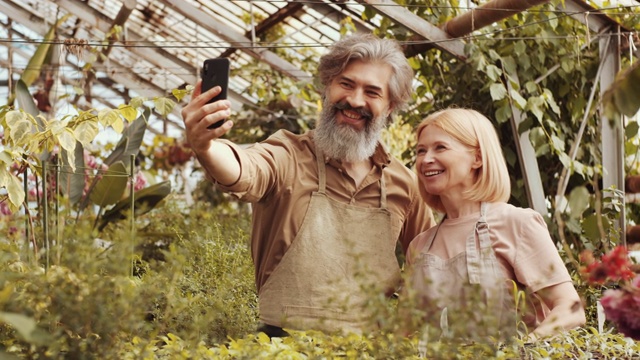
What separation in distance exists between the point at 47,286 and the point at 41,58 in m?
5.72

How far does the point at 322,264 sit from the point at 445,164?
0.44m

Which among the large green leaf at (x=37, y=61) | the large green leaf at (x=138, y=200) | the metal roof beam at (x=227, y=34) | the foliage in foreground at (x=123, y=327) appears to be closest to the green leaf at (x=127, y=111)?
the foliage in foreground at (x=123, y=327)

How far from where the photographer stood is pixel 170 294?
1414mm

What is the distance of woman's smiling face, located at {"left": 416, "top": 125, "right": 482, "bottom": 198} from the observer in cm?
217

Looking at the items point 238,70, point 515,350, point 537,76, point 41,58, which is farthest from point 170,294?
point 238,70

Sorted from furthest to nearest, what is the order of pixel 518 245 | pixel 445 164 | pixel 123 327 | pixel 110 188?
pixel 110 188 → pixel 445 164 → pixel 518 245 → pixel 123 327

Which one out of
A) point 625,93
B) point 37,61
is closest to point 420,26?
point 625,93

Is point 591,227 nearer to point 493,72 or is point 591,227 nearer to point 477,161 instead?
point 493,72

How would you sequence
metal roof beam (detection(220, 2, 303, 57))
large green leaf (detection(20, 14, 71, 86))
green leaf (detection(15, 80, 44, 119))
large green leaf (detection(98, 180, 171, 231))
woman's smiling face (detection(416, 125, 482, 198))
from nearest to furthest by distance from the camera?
woman's smiling face (detection(416, 125, 482, 198)) → green leaf (detection(15, 80, 44, 119)) → large green leaf (detection(98, 180, 171, 231)) → large green leaf (detection(20, 14, 71, 86)) → metal roof beam (detection(220, 2, 303, 57))

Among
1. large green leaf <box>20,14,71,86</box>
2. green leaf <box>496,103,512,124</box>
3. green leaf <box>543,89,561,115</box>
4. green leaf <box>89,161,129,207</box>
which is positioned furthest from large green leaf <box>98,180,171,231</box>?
green leaf <box>543,89,561,115</box>

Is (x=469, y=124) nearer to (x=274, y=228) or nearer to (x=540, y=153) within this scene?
(x=274, y=228)

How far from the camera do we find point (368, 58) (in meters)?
2.50

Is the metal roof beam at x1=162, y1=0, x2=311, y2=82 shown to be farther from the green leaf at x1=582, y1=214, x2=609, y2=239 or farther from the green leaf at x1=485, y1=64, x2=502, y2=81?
the green leaf at x1=582, y1=214, x2=609, y2=239

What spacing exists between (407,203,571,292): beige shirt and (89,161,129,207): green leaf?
131 inches
